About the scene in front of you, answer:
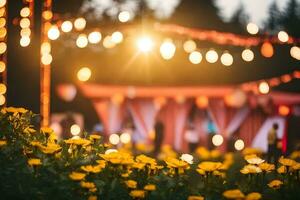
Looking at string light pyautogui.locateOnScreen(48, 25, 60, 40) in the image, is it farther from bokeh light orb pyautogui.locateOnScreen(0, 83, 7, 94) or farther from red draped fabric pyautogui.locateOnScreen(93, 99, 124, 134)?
red draped fabric pyautogui.locateOnScreen(93, 99, 124, 134)

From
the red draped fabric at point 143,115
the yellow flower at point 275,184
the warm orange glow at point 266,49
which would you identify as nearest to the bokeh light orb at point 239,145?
the red draped fabric at point 143,115

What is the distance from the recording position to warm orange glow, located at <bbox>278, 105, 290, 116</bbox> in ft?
77.6

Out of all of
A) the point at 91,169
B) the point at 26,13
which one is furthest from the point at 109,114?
the point at 91,169

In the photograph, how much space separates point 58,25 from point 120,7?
12.7 meters

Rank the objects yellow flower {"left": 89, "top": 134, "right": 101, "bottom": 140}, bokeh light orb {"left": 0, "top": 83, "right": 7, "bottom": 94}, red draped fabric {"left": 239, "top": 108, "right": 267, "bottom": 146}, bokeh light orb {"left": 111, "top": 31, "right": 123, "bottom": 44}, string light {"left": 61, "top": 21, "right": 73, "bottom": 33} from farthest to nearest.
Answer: red draped fabric {"left": 239, "top": 108, "right": 267, "bottom": 146} < bokeh light orb {"left": 111, "top": 31, "right": 123, "bottom": 44} < string light {"left": 61, "top": 21, "right": 73, "bottom": 33} < bokeh light orb {"left": 0, "top": 83, "right": 7, "bottom": 94} < yellow flower {"left": 89, "top": 134, "right": 101, "bottom": 140}

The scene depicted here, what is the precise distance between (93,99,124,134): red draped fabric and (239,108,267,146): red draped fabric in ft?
16.5

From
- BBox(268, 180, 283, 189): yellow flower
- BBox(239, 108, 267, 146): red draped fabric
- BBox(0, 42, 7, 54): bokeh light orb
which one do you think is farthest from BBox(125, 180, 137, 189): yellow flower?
BBox(239, 108, 267, 146): red draped fabric

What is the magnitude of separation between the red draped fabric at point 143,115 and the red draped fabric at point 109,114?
20.5 inches

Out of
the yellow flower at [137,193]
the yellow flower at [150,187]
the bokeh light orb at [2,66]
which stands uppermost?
the bokeh light orb at [2,66]

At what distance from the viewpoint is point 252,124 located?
23891 millimetres

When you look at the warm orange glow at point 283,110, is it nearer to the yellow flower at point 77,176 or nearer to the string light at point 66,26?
the string light at point 66,26

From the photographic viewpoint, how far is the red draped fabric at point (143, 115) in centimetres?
2305

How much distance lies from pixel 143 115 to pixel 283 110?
5722 mm

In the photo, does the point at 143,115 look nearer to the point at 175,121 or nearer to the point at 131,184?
the point at 175,121
